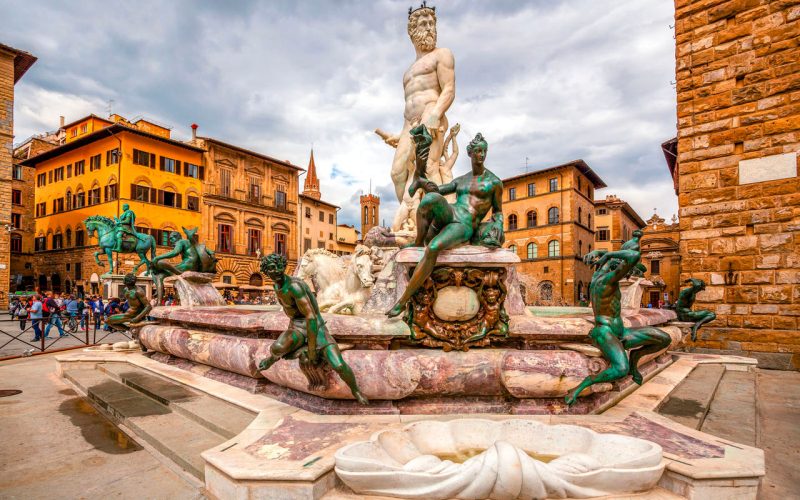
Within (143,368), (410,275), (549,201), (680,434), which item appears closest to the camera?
(680,434)

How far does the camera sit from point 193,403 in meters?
4.09

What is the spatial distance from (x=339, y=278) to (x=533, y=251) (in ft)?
129

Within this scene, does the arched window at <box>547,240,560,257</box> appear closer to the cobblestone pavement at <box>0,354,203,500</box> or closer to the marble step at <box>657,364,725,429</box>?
the marble step at <box>657,364,725,429</box>

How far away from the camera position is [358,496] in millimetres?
2320

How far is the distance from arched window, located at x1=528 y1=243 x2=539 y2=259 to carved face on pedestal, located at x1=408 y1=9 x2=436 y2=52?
1469 inches

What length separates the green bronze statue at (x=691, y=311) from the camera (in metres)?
7.16

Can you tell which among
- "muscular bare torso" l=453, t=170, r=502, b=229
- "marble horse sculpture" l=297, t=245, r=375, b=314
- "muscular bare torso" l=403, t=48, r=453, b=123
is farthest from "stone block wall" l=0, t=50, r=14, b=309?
"muscular bare torso" l=453, t=170, r=502, b=229

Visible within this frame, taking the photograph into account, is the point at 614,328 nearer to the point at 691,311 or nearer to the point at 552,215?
the point at 691,311

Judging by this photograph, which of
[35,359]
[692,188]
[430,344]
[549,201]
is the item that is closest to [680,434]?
[430,344]

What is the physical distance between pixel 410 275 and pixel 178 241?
5.78 metres

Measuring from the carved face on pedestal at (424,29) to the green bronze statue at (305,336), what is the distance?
5.52 metres

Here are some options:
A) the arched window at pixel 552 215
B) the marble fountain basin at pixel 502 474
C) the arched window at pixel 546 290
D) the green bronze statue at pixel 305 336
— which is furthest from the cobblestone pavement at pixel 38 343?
the arched window at pixel 552 215

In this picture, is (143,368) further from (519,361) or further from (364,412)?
(519,361)

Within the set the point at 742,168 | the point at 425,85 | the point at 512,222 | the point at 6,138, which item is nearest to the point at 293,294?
the point at 425,85
